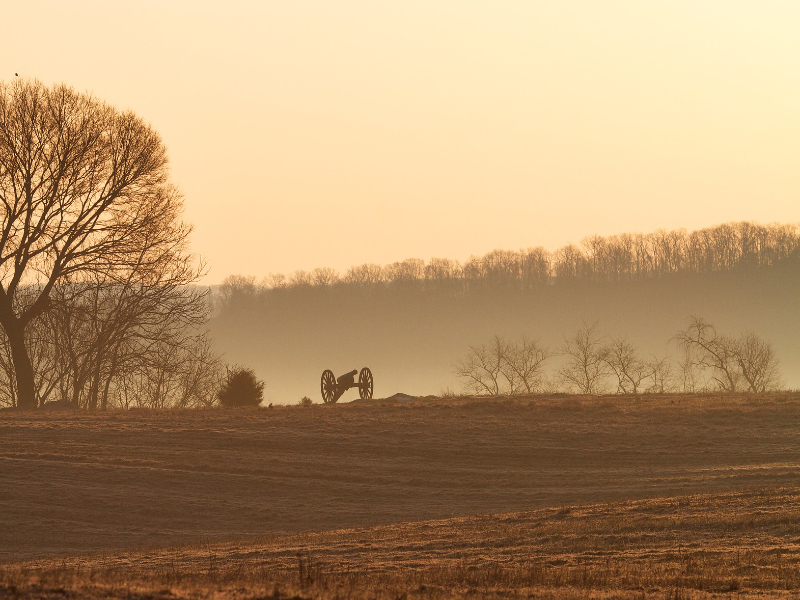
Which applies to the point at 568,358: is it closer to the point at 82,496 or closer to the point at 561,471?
the point at 561,471

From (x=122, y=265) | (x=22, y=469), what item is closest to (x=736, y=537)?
(x=22, y=469)

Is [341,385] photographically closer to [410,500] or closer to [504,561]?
[410,500]

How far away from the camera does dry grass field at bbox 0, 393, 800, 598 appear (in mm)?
9062

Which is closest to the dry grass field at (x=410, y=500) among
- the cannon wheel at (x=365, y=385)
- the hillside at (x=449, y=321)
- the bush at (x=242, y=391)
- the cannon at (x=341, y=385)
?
the cannon at (x=341, y=385)

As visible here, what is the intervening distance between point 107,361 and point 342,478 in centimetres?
2184

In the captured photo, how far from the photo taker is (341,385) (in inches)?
1416

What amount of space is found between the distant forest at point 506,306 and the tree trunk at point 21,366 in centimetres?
5357

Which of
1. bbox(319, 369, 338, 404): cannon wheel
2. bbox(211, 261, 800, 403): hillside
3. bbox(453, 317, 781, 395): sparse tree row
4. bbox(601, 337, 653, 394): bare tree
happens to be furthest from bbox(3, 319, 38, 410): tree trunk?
bbox(211, 261, 800, 403): hillside

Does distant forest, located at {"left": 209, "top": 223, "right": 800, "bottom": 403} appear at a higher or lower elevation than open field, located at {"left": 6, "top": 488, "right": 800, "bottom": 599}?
higher

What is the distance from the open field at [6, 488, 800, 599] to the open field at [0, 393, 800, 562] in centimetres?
230

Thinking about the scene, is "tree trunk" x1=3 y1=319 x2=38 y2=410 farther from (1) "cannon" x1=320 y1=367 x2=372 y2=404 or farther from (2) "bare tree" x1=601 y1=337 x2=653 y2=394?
(2) "bare tree" x1=601 y1=337 x2=653 y2=394

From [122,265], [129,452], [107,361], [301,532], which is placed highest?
[122,265]

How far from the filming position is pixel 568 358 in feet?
318

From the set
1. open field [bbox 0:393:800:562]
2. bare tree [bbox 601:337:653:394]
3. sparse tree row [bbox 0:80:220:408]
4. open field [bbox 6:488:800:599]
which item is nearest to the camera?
open field [bbox 6:488:800:599]
